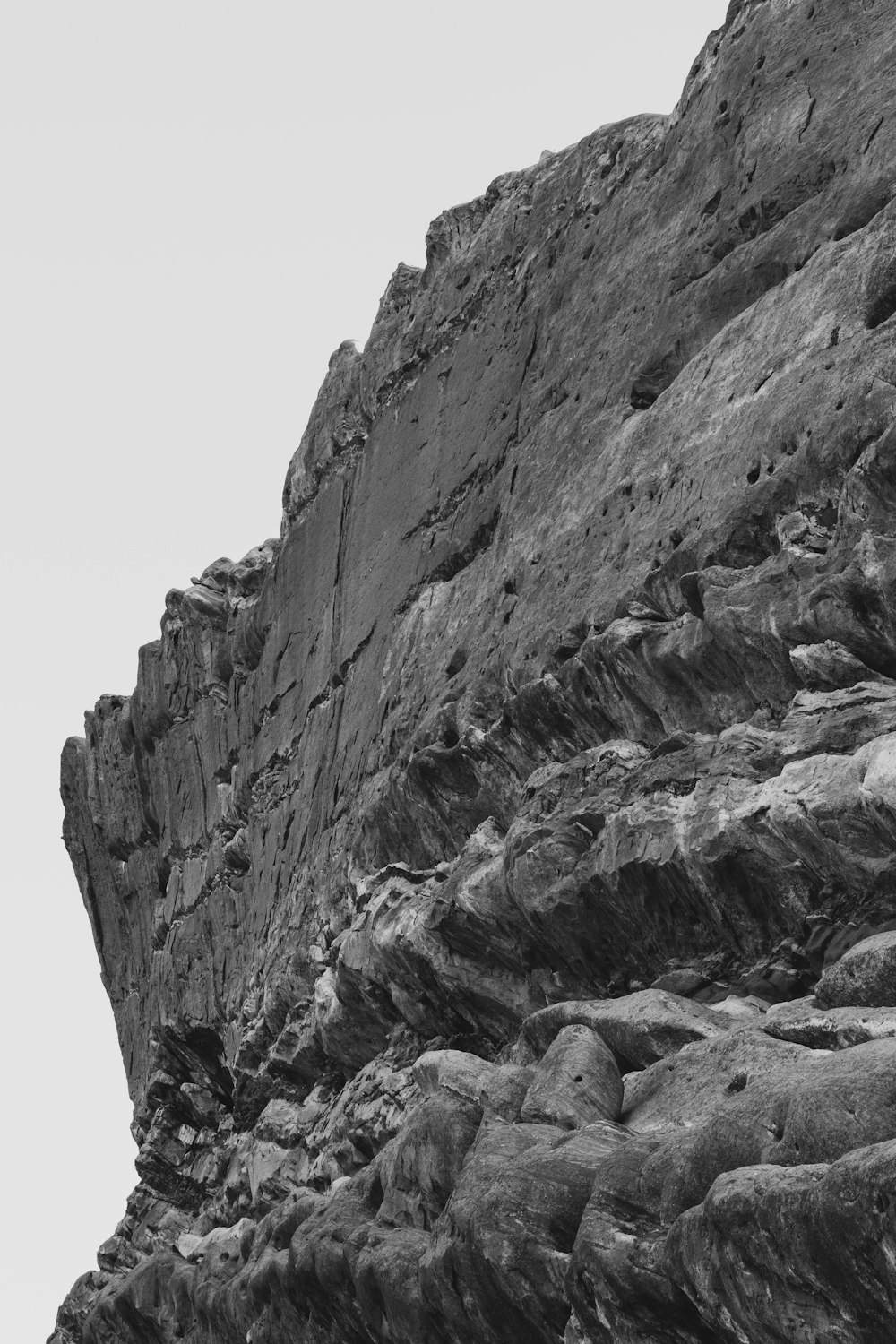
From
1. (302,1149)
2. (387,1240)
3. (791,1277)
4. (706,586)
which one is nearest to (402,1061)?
(302,1149)

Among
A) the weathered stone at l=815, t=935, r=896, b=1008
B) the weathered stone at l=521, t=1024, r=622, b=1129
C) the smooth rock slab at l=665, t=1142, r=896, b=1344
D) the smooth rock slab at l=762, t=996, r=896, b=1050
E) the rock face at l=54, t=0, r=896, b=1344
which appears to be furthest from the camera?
the weathered stone at l=521, t=1024, r=622, b=1129

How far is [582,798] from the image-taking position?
2645 cm

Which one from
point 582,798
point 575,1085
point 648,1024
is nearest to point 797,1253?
point 575,1085

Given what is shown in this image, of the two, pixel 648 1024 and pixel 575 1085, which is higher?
pixel 648 1024

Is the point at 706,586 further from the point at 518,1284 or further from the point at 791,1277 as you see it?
the point at 791,1277

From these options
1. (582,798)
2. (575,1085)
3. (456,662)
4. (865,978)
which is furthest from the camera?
(456,662)

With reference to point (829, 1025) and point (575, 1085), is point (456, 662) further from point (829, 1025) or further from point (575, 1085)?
point (829, 1025)

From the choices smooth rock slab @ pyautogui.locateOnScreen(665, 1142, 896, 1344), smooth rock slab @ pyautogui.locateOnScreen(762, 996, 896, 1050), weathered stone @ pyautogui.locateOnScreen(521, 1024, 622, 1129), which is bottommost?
smooth rock slab @ pyautogui.locateOnScreen(665, 1142, 896, 1344)

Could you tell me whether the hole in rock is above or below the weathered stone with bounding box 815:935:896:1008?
above

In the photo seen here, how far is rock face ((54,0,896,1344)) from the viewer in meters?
16.8

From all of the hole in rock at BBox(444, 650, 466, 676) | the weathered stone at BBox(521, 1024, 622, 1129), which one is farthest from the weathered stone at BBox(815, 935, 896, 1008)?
the hole in rock at BBox(444, 650, 466, 676)

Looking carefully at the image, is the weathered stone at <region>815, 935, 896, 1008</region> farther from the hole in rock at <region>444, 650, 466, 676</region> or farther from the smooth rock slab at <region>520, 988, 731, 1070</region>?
the hole in rock at <region>444, 650, 466, 676</region>

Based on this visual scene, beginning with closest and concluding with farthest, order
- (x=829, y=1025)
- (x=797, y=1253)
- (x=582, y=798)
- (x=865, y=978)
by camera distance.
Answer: (x=797, y=1253) → (x=829, y=1025) → (x=865, y=978) → (x=582, y=798)

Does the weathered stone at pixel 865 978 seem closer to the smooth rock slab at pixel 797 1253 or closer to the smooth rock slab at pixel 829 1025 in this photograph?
the smooth rock slab at pixel 829 1025
